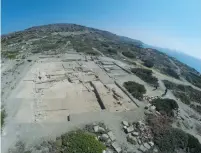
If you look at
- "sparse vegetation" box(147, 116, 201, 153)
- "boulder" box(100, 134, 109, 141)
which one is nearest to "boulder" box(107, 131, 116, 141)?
"boulder" box(100, 134, 109, 141)

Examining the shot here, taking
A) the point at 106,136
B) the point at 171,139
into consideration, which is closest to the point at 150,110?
the point at 171,139

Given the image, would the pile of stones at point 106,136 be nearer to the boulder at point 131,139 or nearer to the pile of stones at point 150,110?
the boulder at point 131,139

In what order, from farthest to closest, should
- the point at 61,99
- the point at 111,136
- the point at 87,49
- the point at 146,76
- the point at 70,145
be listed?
the point at 87,49
the point at 146,76
the point at 61,99
the point at 111,136
the point at 70,145

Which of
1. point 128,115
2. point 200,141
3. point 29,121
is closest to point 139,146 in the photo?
point 128,115

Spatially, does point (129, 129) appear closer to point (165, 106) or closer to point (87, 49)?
point (165, 106)

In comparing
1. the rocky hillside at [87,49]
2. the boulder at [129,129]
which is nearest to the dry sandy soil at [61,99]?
the boulder at [129,129]

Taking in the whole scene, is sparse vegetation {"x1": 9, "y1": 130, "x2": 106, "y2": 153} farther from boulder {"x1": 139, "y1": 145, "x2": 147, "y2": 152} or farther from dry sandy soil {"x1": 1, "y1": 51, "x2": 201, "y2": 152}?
boulder {"x1": 139, "y1": 145, "x2": 147, "y2": 152}
